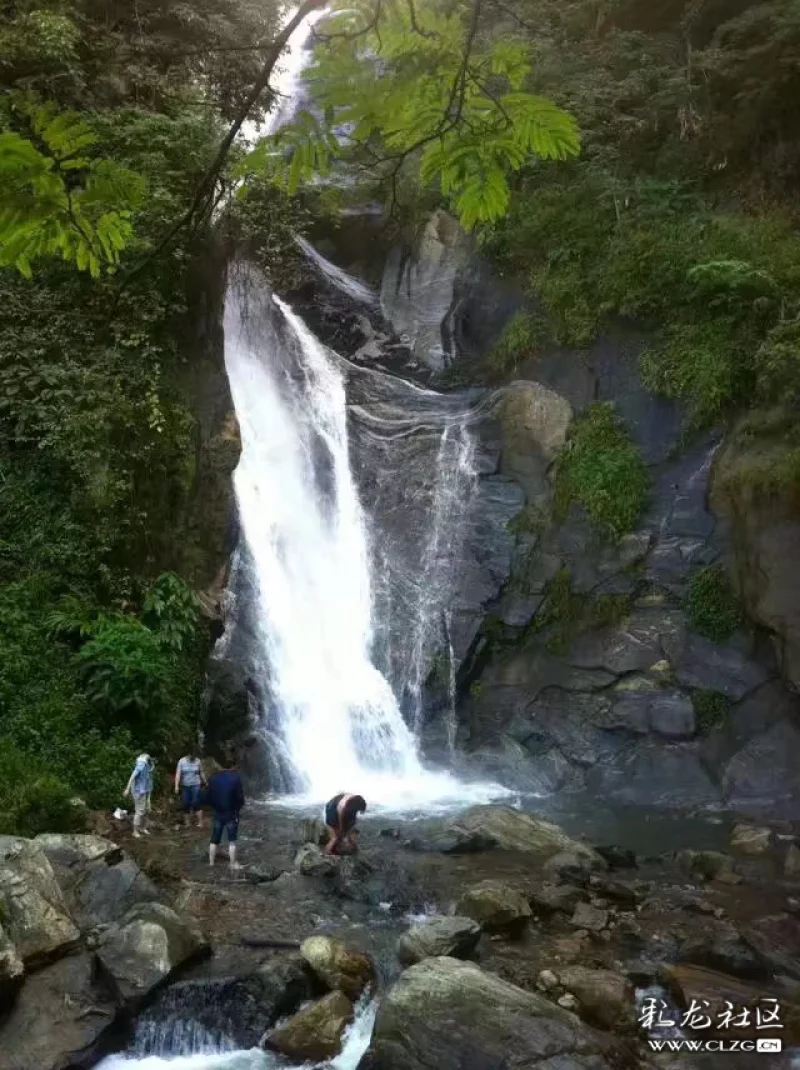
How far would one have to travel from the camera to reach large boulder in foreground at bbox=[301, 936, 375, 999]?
20.0 ft

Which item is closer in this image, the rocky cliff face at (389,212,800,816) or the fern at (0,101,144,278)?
the fern at (0,101,144,278)

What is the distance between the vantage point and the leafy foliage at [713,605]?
12.4 metres

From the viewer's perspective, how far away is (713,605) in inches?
495

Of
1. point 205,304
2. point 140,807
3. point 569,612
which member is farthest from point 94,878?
point 205,304

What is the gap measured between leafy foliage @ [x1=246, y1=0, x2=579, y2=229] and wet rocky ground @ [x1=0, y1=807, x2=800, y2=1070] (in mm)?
5099

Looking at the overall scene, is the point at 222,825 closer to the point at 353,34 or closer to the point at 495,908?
the point at 495,908

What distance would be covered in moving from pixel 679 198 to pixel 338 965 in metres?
15.1

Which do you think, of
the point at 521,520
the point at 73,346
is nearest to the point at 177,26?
the point at 73,346

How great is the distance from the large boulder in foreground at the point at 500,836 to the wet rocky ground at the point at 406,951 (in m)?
0.26

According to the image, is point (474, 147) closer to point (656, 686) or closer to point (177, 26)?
point (656, 686)

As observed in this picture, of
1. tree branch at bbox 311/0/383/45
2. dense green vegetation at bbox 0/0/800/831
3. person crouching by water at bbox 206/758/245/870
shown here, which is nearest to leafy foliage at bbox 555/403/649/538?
dense green vegetation at bbox 0/0/800/831

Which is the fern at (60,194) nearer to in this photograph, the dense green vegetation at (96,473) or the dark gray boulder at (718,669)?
the dense green vegetation at (96,473)

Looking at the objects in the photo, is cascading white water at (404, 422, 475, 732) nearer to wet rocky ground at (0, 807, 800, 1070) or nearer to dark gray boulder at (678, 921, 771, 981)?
wet rocky ground at (0, 807, 800, 1070)

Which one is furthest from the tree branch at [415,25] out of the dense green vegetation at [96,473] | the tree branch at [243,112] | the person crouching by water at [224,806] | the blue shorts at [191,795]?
the blue shorts at [191,795]
